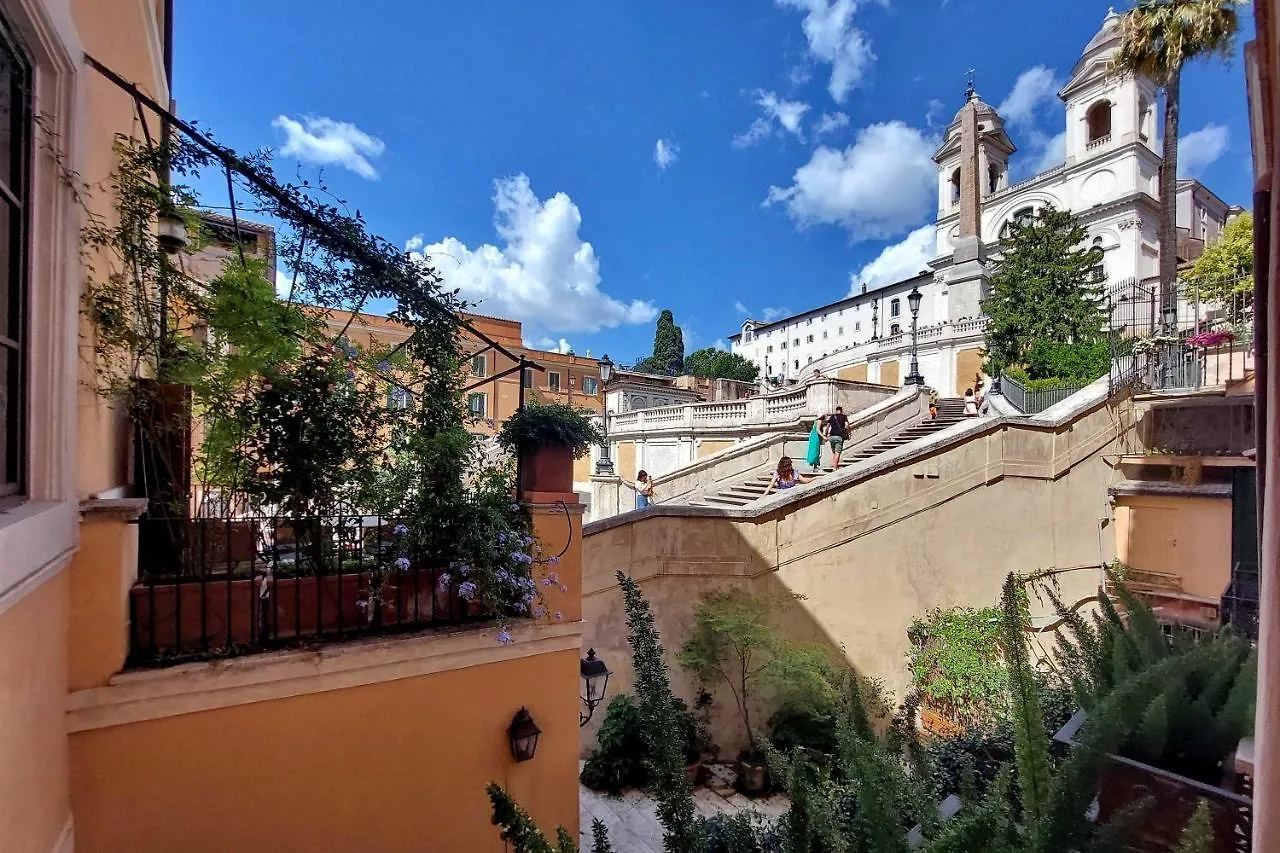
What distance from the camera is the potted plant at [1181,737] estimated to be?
8.50 ft

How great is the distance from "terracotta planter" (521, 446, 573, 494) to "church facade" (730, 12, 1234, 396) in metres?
25.6

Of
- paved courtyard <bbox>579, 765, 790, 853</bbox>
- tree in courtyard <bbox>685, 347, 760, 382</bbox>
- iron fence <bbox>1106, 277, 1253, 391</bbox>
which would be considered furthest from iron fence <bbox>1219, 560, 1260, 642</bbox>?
tree in courtyard <bbox>685, 347, 760, 382</bbox>

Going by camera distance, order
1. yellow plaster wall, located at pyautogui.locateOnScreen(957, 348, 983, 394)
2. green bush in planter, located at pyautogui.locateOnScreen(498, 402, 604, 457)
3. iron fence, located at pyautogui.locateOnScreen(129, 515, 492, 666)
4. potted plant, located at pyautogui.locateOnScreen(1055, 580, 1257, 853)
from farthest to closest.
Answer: yellow plaster wall, located at pyautogui.locateOnScreen(957, 348, 983, 394), green bush in planter, located at pyautogui.locateOnScreen(498, 402, 604, 457), potted plant, located at pyautogui.locateOnScreen(1055, 580, 1257, 853), iron fence, located at pyautogui.locateOnScreen(129, 515, 492, 666)

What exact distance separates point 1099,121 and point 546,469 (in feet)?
155

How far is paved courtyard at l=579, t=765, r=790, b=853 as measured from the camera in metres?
5.11

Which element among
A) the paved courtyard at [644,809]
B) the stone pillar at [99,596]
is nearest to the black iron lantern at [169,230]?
the stone pillar at [99,596]

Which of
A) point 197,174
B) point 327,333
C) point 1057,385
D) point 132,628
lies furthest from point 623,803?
point 1057,385

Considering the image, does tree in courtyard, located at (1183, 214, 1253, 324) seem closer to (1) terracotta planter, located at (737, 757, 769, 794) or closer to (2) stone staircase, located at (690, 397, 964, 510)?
(2) stone staircase, located at (690, 397, 964, 510)

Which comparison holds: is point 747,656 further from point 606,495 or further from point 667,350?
point 667,350

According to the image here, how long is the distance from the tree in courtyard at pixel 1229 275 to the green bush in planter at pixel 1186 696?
469 inches

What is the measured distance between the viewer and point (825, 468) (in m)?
11.2

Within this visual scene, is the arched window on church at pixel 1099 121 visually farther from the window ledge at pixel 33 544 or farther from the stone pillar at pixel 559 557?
the window ledge at pixel 33 544

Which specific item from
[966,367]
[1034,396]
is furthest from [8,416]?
[966,367]

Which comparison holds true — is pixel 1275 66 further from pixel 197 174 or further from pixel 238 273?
pixel 197 174
